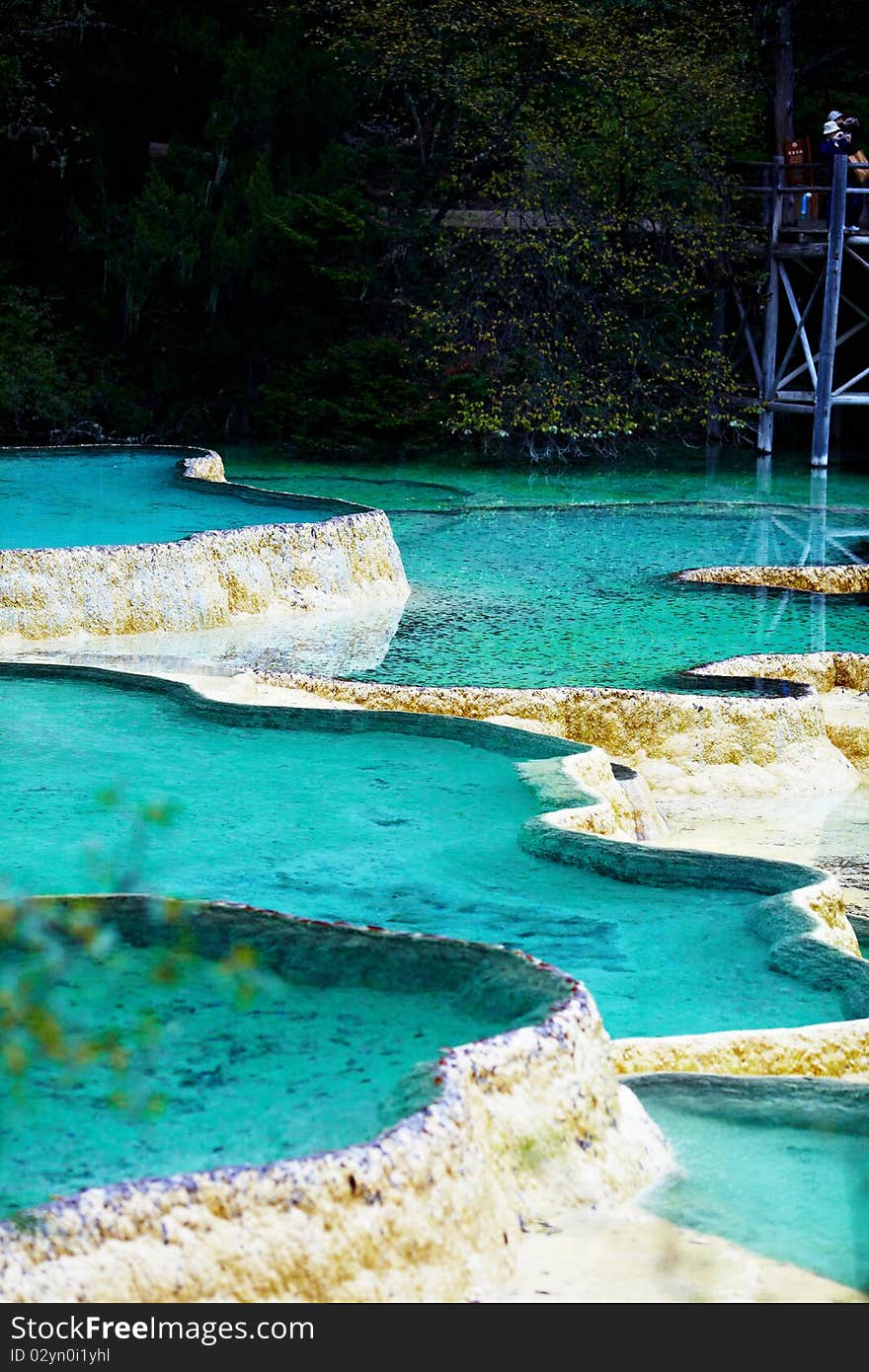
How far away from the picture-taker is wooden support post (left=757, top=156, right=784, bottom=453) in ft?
57.8

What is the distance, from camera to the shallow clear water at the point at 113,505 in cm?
1131

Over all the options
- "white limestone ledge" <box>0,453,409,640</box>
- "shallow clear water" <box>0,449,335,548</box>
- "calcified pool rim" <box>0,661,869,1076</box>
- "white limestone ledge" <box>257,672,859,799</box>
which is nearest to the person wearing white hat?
"shallow clear water" <box>0,449,335,548</box>

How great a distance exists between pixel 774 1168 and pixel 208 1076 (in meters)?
1.15

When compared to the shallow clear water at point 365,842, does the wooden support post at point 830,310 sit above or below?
above

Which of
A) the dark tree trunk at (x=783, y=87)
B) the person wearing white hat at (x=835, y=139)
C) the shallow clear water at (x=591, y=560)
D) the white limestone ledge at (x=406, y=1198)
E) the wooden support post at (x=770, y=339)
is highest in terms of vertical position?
the dark tree trunk at (x=783, y=87)

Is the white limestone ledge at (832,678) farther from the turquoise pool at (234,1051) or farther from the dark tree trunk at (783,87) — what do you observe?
the dark tree trunk at (783,87)

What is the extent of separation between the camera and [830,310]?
55.7 feet

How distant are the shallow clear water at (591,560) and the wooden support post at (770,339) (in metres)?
0.37

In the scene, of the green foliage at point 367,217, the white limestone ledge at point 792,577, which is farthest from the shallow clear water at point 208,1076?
the green foliage at point 367,217

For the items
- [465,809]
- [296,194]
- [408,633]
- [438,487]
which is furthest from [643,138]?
[465,809]

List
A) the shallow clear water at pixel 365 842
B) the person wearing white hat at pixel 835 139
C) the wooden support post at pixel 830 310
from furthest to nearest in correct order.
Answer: the wooden support post at pixel 830 310 → the person wearing white hat at pixel 835 139 → the shallow clear water at pixel 365 842

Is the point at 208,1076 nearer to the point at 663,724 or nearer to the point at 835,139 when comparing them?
the point at 663,724

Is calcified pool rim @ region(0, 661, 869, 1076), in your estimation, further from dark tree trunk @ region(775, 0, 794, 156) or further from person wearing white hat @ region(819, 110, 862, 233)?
dark tree trunk @ region(775, 0, 794, 156)

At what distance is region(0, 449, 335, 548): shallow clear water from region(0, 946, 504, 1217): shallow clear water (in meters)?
7.04
